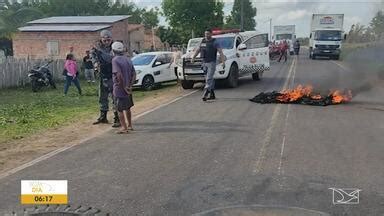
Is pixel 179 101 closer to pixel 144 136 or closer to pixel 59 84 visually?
pixel 144 136

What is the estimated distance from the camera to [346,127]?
9.53 meters

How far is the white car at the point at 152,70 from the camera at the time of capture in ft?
63.0

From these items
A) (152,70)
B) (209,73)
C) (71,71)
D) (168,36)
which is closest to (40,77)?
(71,71)

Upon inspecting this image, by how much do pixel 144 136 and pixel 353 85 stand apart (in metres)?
7.59

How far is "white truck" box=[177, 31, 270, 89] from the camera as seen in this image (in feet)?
57.4

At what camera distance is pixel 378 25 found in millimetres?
15867

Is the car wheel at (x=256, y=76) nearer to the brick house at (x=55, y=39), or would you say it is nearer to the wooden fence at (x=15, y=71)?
the wooden fence at (x=15, y=71)

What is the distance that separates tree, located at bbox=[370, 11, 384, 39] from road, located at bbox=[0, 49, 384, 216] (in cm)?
482

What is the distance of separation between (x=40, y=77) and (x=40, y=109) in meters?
6.45

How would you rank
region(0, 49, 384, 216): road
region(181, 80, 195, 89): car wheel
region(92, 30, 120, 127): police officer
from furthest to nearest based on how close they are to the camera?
region(181, 80, 195, 89): car wheel, region(92, 30, 120, 127): police officer, region(0, 49, 384, 216): road

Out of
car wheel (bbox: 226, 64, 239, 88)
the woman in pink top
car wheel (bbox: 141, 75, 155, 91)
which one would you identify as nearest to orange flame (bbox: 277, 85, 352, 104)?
car wheel (bbox: 226, 64, 239, 88)

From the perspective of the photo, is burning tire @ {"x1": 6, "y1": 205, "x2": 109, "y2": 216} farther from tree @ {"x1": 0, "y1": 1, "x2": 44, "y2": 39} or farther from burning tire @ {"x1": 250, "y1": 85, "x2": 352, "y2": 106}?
tree @ {"x1": 0, "y1": 1, "x2": 44, "y2": 39}

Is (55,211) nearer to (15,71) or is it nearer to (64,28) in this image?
(15,71)

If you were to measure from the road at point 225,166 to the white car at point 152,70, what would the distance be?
8.38 m
